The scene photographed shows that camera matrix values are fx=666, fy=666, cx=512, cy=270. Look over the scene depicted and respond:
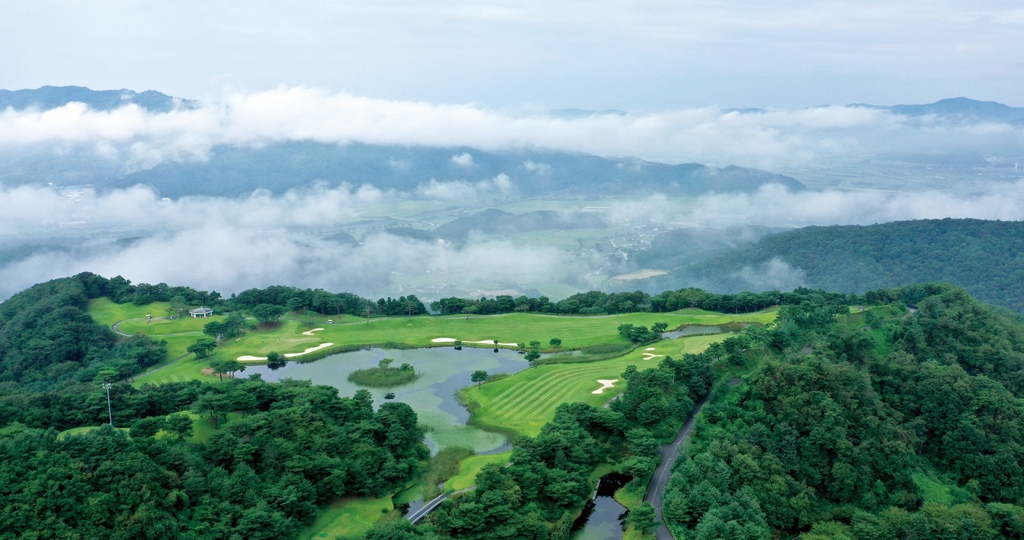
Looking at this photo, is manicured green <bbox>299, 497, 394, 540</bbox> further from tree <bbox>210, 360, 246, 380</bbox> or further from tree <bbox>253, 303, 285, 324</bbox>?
Result: tree <bbox>253, 303, 285, 324</bbox>

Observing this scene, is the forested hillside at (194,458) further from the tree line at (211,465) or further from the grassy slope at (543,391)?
the grassy slope at (543,391)

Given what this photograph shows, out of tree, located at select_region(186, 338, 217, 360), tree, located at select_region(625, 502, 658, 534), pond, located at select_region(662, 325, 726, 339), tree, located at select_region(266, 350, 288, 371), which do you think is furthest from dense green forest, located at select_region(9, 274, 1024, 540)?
pond, located at select_region(662, 325, 726, 339)

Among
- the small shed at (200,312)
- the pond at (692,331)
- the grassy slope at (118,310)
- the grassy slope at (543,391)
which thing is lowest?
the grassy slope at (543,391)

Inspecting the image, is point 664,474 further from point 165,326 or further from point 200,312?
point 200,312

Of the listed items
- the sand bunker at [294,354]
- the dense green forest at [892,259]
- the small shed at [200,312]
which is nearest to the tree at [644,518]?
the sand bunker at [294,354]

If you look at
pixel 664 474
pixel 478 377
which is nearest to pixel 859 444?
pixel 664 474

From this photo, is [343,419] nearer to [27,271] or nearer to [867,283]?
[867,283]

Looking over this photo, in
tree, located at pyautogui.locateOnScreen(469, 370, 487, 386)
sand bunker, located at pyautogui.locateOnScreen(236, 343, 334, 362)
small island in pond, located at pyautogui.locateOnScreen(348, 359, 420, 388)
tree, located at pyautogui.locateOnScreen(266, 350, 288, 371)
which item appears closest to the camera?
tree, located at pyautogui.locateOnScreen(469, 370, 487, 386)

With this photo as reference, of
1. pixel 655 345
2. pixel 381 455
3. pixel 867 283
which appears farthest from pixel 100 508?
pixel 867 283
